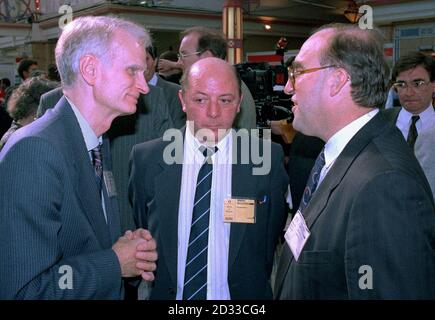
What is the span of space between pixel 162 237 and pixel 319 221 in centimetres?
75

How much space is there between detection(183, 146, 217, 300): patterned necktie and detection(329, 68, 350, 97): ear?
0.64 meters

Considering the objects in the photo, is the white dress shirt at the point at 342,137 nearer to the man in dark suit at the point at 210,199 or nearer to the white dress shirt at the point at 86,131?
the man in dark suit at the point at 210,199

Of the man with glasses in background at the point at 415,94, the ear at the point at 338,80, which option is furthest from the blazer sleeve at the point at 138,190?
the man with glasses in background at the point at 415,94

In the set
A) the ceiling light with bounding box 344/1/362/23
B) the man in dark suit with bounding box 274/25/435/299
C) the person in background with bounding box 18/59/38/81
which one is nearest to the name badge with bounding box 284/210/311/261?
the man in dark suit with bounding box 274/25/435/299

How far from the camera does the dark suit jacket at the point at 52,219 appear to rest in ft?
3.82

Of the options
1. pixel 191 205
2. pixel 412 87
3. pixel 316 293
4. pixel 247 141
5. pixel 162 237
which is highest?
pixel 412 87

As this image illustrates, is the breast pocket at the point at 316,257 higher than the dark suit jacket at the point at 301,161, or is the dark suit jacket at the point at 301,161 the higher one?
the dark suit jacket at the point at 301,161

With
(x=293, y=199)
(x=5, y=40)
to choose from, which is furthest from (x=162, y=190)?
(x=5, y=40)

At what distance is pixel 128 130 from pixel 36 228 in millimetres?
1407

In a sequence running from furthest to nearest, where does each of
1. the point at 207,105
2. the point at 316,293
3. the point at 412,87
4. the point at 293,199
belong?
the point at 412,87
the point at 293,199
the point at 207,105
the point at 316,293

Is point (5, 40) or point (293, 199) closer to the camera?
point (293, 199)

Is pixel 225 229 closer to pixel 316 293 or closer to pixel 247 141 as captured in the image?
pixel 247 141

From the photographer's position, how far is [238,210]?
179 cm

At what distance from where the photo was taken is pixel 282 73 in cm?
357
